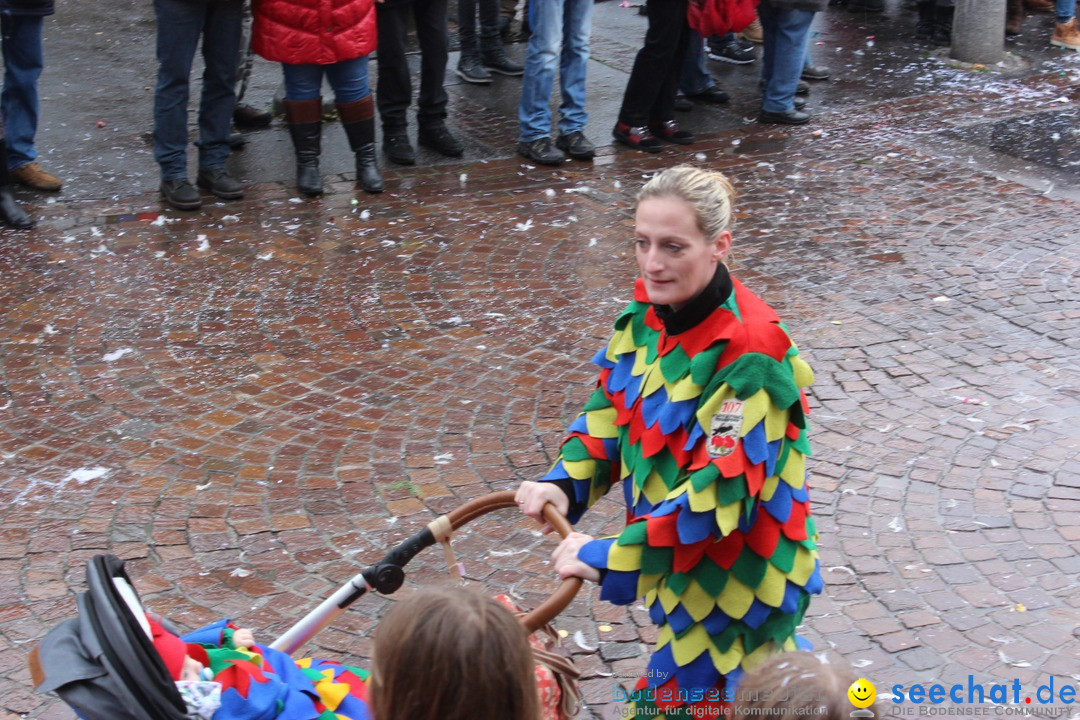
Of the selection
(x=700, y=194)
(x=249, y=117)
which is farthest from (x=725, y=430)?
(x=249, y=117)

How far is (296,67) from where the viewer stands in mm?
7578

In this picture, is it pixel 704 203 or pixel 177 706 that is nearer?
pixel 177 706

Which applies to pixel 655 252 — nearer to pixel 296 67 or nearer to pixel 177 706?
pixel 177 706

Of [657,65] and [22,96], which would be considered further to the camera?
[657,65]

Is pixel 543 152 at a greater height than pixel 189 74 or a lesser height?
lesser

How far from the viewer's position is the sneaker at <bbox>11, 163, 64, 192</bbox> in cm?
765

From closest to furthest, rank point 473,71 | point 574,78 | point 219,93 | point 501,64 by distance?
point 219,93, point 574,78, point 473,71, point 501,64

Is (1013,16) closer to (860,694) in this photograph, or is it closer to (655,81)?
(655,81)

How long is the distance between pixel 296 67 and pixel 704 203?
533 cm

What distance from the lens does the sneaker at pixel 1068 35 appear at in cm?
1151

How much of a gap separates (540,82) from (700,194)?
5800 mm

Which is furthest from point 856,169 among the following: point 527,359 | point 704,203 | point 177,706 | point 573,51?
point 177,706

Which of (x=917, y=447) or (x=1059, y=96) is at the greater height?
(x=1059, y=96)

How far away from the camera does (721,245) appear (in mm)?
2963
